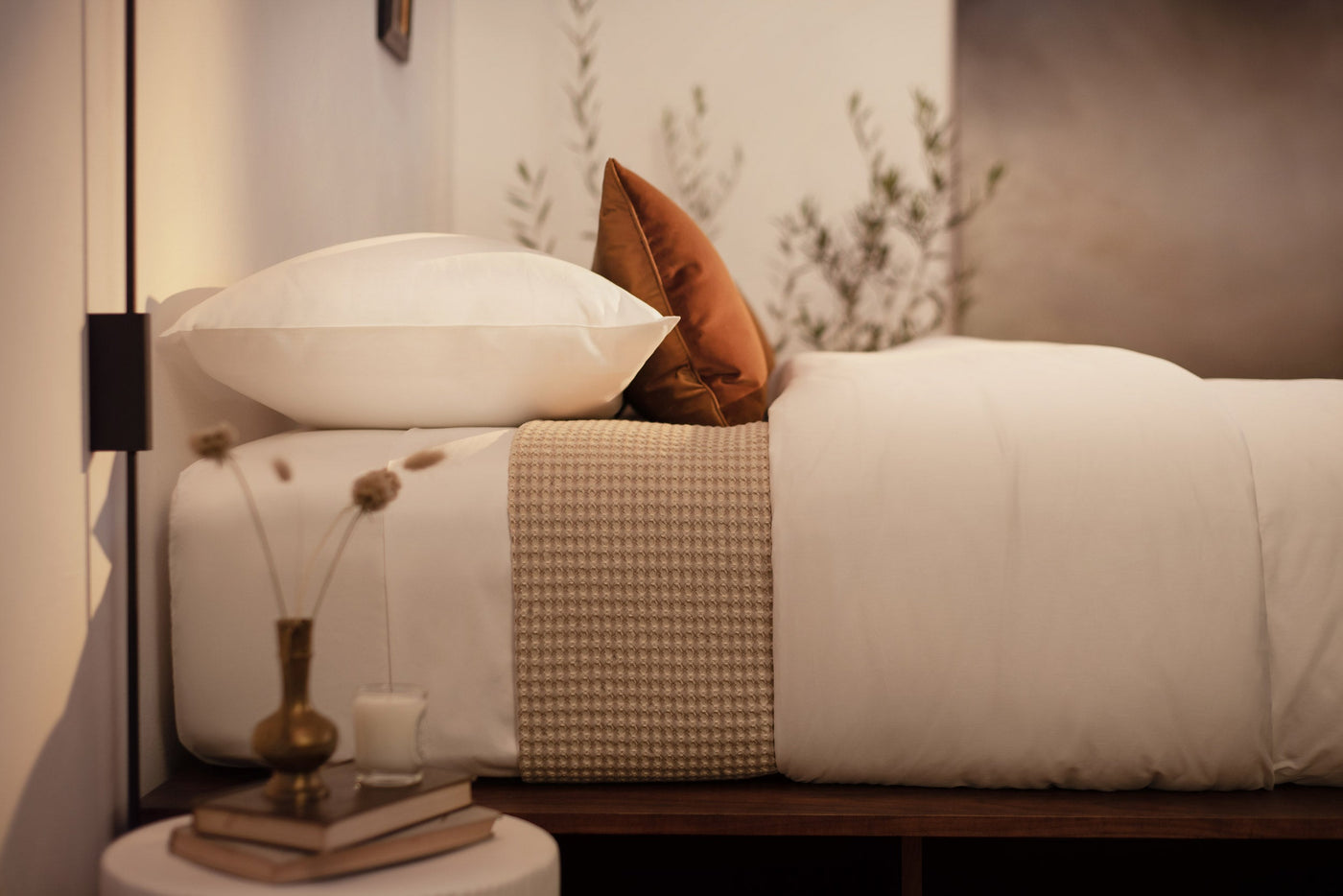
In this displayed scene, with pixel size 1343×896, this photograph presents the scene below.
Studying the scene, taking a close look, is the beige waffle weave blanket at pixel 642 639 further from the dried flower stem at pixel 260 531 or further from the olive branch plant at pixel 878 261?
the olive branch plant at pixel 878 261

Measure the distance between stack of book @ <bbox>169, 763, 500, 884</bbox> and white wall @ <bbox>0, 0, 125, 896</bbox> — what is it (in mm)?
256

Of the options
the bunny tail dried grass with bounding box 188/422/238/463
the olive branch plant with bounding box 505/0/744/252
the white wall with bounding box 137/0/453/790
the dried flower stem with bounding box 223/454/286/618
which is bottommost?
the dried flower stem with bounding box 223/454/286/618

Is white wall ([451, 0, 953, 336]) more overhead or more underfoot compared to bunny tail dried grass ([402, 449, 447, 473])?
more overhead

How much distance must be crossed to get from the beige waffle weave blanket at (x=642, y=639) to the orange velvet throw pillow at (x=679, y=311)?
37 centimetres

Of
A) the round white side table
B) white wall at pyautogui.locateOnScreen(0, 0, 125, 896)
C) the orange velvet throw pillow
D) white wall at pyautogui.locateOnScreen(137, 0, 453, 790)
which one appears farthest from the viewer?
the orange velvet throw pillow

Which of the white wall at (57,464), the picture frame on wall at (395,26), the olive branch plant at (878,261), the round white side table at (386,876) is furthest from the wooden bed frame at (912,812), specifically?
the olive branch plant at (878,261)

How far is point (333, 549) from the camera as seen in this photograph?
1.12m

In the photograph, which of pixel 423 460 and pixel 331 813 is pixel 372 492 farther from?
pixel 331 813

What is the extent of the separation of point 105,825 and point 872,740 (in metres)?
0.76

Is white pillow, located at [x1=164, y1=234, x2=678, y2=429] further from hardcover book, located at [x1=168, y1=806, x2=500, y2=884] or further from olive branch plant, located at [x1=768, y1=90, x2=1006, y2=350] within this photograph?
olive branch plant, located at [x1=768, y1=90, x2=1006, y2=350]

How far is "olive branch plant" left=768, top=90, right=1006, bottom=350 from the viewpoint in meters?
3.47

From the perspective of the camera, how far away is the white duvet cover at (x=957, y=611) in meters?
1.10

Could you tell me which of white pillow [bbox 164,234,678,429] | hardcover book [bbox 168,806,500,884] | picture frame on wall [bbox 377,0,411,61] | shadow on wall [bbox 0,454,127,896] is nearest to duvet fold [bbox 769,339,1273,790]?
white pillow [bbox 164,234,678,429]

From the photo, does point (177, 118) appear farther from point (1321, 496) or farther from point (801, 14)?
point (801, 14)
